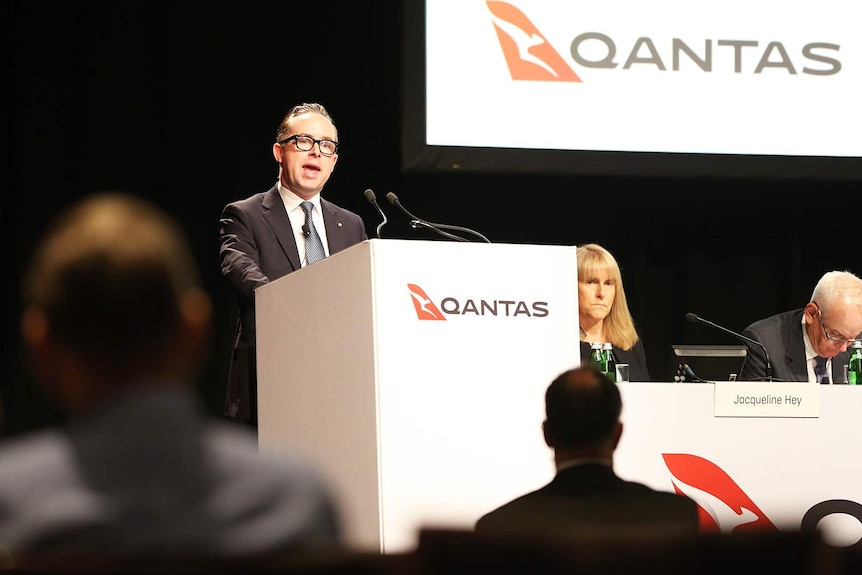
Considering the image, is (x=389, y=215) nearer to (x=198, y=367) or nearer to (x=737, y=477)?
(x=737, y=477)

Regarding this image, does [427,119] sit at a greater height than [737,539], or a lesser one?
greater

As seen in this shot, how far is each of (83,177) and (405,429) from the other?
3409 millimetres

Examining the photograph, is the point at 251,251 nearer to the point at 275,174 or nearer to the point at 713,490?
the point at 713,490

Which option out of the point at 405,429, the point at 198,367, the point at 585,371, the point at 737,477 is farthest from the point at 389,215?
the point at 198,367

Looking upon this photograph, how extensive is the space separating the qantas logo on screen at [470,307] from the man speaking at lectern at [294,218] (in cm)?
130

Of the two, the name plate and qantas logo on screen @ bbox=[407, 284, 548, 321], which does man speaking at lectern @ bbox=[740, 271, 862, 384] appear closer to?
the name plate

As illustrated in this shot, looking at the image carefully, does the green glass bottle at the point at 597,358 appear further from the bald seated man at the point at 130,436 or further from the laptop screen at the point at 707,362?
the bald seated man at the point at 130,436

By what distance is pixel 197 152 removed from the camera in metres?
5.75

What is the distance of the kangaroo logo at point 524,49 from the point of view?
5.40 metres

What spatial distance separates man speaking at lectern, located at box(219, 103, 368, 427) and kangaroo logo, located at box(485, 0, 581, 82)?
1.45m

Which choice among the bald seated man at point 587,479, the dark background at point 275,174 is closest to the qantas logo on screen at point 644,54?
the dark background at point 275,174

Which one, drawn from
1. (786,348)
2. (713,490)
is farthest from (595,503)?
(786,348)

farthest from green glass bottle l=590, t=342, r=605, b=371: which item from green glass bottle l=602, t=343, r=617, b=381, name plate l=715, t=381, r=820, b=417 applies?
name plate l=715, t=381, r=820, b=417

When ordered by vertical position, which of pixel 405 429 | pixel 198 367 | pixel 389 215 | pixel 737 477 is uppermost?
pixel 389 215
